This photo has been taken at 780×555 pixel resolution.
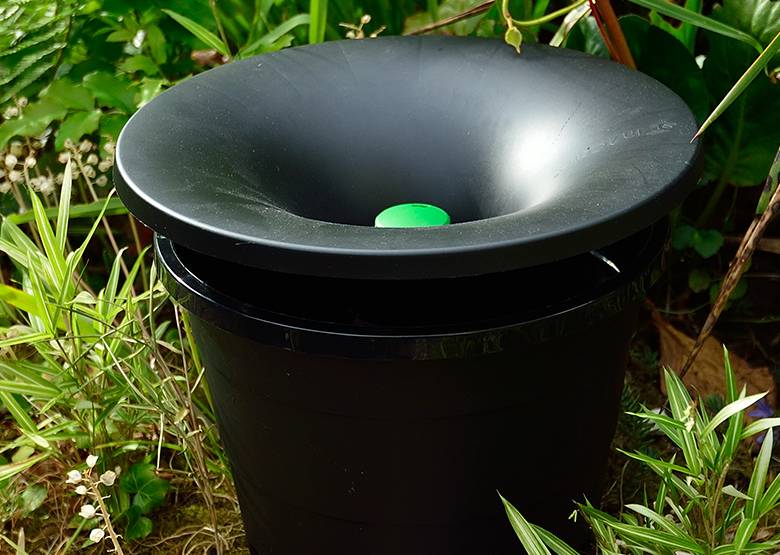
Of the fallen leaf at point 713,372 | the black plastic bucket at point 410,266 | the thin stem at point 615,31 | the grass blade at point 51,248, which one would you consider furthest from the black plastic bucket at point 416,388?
the fallen leaf at point 713,372

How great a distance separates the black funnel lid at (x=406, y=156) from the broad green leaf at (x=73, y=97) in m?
0.38

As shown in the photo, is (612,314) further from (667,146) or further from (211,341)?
(211,341)

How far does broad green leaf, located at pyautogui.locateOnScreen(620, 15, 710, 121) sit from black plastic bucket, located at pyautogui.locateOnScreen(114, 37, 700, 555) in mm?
312

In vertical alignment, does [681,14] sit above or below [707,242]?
above

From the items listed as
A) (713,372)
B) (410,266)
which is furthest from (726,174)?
(410,266)

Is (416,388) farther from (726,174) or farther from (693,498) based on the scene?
(726,174)

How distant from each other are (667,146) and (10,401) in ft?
3.13

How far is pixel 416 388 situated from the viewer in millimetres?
962

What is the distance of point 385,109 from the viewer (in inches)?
49.6

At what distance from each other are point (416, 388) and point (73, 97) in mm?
911

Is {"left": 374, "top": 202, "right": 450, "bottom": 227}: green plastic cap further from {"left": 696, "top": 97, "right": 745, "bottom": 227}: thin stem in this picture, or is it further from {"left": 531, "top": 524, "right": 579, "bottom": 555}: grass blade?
{"left": 696, "top": 97, "right": 745, "bottom": 227}: thin stem

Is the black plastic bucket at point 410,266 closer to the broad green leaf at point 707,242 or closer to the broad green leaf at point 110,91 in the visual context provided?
the broad green leaf at point 110,91

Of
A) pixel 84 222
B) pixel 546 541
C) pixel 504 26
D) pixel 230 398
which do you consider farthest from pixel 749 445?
pixel 84 222

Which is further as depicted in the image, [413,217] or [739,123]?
[739,123]
